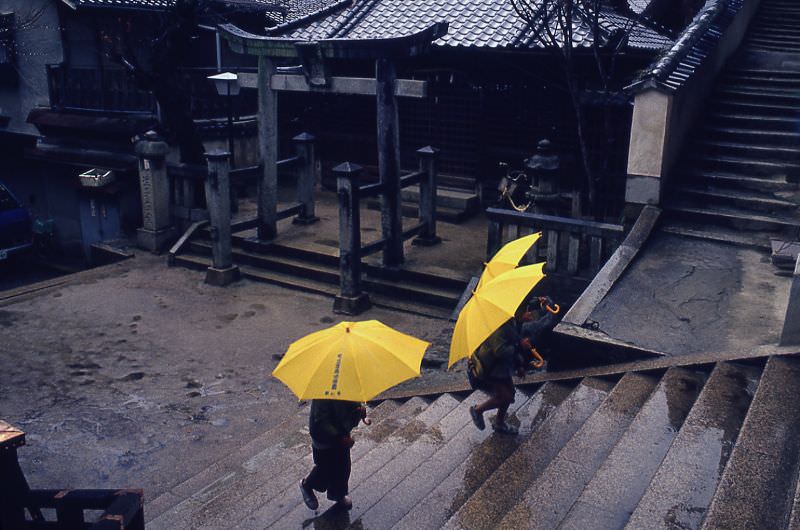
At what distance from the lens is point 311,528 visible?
5.82 m

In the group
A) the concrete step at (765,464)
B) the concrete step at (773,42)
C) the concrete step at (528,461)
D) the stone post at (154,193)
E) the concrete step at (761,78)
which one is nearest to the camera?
the concrete step at (765,464)

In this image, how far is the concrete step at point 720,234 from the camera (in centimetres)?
1013

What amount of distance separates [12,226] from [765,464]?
15.5 m

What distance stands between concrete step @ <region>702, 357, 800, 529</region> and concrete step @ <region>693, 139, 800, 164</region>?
6.13 metres

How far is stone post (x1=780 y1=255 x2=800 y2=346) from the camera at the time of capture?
6703 millimetres

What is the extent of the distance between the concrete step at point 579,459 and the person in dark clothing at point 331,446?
1.39 meters

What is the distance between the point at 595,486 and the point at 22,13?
19171 mm

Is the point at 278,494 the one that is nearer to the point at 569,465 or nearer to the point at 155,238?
the point at 569,465

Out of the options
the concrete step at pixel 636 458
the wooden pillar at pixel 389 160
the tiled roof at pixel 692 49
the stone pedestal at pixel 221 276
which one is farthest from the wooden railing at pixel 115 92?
the concrete step at pixel 636 458

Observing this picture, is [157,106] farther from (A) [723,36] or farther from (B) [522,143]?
(A) [723,36]

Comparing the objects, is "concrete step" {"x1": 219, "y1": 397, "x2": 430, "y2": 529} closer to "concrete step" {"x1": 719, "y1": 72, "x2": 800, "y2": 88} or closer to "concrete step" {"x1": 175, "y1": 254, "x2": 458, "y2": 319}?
"concrete step" {"x1": 175, "y1": 254, "x2": 458, "y2": 319}

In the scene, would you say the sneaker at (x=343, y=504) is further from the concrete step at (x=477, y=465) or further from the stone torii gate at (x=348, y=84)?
the stone torii gate at (x=348, y=84)

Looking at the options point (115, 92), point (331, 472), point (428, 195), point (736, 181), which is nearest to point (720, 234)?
point (736, 181)

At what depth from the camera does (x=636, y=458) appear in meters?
5.86
